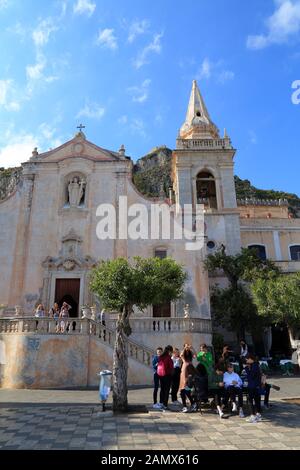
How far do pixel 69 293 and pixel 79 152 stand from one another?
9383mm

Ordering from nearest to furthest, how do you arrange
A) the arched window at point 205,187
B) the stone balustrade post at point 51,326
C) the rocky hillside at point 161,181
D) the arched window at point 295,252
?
1. the stone balustrade post at point 51,326
2. the arched window at point 205,187
3. the arched window at point 295,252
4. the rocky hillside at point 161,181

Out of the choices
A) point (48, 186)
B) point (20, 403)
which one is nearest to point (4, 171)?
point (48, 186)

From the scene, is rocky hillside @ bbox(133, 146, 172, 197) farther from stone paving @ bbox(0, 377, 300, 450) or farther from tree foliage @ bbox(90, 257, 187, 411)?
stone paving @ bbox(0, 377, 300, 450)

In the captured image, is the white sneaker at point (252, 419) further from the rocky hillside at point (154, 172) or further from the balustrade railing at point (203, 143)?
the rocky hillside at point (154, 172)

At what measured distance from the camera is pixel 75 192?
22422 millimetres

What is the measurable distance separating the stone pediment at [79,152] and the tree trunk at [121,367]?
15.3m

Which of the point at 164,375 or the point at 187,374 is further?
the point at 164,375

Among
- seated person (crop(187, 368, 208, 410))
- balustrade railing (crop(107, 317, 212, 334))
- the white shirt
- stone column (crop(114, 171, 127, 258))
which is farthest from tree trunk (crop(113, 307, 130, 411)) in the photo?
stone column (crop(114, 171, 127, 258))

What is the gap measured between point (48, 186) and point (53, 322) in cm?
1064

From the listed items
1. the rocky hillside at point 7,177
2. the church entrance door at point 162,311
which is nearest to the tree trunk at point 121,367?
the church entrance door at point 162,311

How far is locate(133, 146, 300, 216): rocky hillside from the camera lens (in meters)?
65.7

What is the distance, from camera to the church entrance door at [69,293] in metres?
20.4

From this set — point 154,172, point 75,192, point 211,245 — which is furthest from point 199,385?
point 154,172

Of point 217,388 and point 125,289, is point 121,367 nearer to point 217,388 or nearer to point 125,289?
point 125,289
